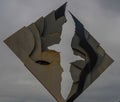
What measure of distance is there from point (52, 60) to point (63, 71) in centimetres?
69

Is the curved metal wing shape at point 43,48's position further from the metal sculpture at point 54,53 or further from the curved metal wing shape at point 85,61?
the curved metal wing shape at point 85,61

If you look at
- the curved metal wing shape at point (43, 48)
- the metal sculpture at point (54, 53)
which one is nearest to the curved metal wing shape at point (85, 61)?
the metal sculpture at point (54, 53)

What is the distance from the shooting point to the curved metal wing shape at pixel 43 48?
19953 mm

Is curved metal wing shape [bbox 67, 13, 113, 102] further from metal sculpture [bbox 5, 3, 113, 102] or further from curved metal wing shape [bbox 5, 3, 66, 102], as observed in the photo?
curved metal wing shape [bbox 5, 3, 66, 102]

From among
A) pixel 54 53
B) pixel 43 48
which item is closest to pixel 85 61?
pixel 54 53

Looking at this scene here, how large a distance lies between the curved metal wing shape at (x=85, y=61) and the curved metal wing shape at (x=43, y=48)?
32.0 inches

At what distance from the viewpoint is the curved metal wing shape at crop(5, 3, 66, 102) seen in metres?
20.0

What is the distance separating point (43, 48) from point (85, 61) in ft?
6.89

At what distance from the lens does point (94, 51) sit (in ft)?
70.4

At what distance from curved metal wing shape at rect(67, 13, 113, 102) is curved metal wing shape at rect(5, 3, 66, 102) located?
81 cm

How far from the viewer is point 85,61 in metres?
21.2

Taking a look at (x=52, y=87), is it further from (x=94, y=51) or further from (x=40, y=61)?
(x=94, y=51)

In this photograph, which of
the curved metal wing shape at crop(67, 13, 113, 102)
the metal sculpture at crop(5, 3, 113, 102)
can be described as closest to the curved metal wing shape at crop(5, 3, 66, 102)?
the metal sculpture at crop(5, 3, 113, 102)

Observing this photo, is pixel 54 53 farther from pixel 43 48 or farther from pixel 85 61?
pixel 85 61
